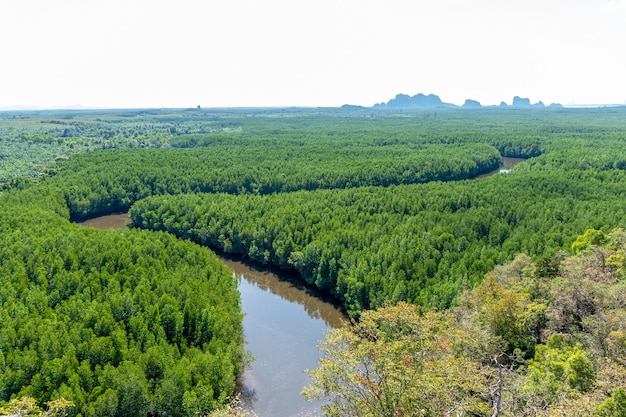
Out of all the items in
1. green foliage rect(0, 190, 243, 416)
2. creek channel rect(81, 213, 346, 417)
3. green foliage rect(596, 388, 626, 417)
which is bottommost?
creek channel rect(81, 213, 346, 417)

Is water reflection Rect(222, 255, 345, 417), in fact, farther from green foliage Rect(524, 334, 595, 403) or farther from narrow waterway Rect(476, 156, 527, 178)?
narrow waterway Rect(476, 156, 527, 178)

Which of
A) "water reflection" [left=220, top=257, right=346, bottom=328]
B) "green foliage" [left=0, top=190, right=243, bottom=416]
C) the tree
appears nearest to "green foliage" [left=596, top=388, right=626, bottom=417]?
the tree

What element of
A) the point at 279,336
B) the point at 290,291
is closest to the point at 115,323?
the point at 279,336

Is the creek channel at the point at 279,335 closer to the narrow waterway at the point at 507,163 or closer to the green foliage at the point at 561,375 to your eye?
the green foliage at the point at 561,375

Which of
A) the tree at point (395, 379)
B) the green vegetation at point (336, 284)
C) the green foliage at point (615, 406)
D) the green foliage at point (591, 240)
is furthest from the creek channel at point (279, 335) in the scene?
the green foliage at point (591, 240)

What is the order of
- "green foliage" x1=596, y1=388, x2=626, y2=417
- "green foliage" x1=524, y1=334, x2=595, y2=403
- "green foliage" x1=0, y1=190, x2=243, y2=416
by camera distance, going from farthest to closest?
"green foliage" x1=0, y1=190, x2=243, y2=416
"green foliage" x1=524, y1=334, x2=595, y2=403
"green foliage" x1=596, y1=388, x2=626, y2=417

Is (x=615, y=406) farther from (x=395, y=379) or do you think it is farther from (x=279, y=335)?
(x=279, y=335)

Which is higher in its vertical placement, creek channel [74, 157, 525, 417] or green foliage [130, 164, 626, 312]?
green foliage [130, 164, 626, 312]

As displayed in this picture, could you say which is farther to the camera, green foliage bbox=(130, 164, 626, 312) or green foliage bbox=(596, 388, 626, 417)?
green foliage bbox=(130, 164, 626, 312)
